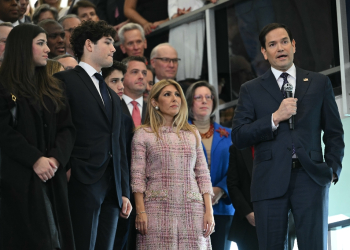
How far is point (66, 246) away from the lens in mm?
2830

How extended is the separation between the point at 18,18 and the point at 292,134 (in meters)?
3.84

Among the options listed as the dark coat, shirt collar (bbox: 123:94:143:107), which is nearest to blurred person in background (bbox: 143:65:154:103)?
shirt collar (bbox: 123:94:143:107)

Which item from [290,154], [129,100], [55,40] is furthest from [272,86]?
[55,40]

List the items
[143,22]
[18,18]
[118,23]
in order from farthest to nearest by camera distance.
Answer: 1. [118,23]
2. [143,22]
3. [18,18]

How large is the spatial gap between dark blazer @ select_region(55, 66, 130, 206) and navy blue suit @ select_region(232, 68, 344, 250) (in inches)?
27.4

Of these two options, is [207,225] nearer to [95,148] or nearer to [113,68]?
[95,148]

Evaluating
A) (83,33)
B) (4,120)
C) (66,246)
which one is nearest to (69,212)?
(66,246)

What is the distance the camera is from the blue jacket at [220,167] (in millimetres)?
4359

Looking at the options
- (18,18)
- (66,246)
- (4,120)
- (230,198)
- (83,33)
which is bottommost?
(66,246)

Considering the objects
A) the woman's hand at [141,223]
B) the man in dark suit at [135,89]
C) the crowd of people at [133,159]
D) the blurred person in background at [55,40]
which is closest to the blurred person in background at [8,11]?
the blurred person in background at [55,40]

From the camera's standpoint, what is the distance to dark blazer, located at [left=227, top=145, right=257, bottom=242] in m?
4.16

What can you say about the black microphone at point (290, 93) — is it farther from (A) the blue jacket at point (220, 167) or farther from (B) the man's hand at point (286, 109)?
(A) the blue jacket at point (220, 167)

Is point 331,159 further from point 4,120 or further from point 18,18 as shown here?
point 18,18

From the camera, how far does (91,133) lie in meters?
3.15
